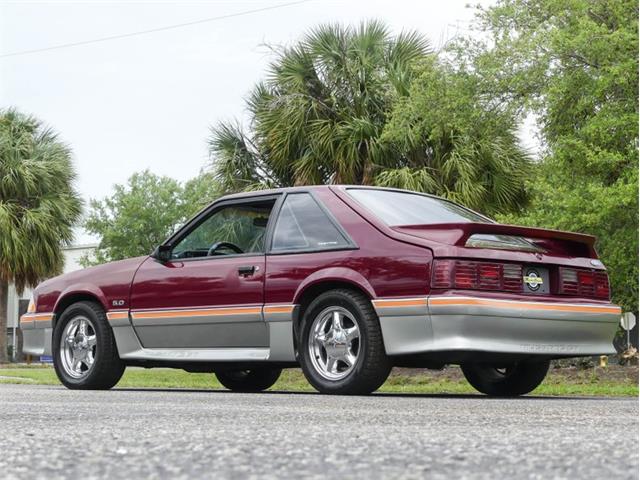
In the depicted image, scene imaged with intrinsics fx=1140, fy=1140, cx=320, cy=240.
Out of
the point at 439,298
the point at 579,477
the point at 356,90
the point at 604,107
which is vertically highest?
the point at 356,90

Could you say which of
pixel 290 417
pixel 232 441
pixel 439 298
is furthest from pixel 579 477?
pixel 439 298

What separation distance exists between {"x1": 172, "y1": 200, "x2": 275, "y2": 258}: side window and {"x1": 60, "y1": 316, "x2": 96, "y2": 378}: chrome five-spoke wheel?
993 millimetres

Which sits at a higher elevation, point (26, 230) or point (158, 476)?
point (26, 230)

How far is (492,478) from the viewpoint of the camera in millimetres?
3006

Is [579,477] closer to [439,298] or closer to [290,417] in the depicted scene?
[290,417]

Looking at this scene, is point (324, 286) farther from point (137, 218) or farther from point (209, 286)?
point (137, 218)

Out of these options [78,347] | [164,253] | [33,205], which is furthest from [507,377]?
[33,205]

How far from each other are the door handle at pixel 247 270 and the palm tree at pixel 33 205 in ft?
63.9

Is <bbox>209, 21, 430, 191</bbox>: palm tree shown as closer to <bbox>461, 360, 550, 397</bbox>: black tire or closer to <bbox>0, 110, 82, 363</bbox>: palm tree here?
<bbox>0, 110, 82, 363</bbox>: palm tree

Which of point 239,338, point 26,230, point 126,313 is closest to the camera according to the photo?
point 239,338

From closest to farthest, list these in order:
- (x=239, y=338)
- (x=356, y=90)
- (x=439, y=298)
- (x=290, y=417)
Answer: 1. (x=290, y=417)
2. (x=439, y=298)
3. (x=239, y=338)
4. (x=356, y=90)

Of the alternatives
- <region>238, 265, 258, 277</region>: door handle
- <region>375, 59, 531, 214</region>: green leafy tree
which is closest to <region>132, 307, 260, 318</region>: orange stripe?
<region>238, 265, 258, 277</region>: door handle

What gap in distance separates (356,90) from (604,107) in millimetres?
7231

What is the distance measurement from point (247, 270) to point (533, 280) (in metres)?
2.08
